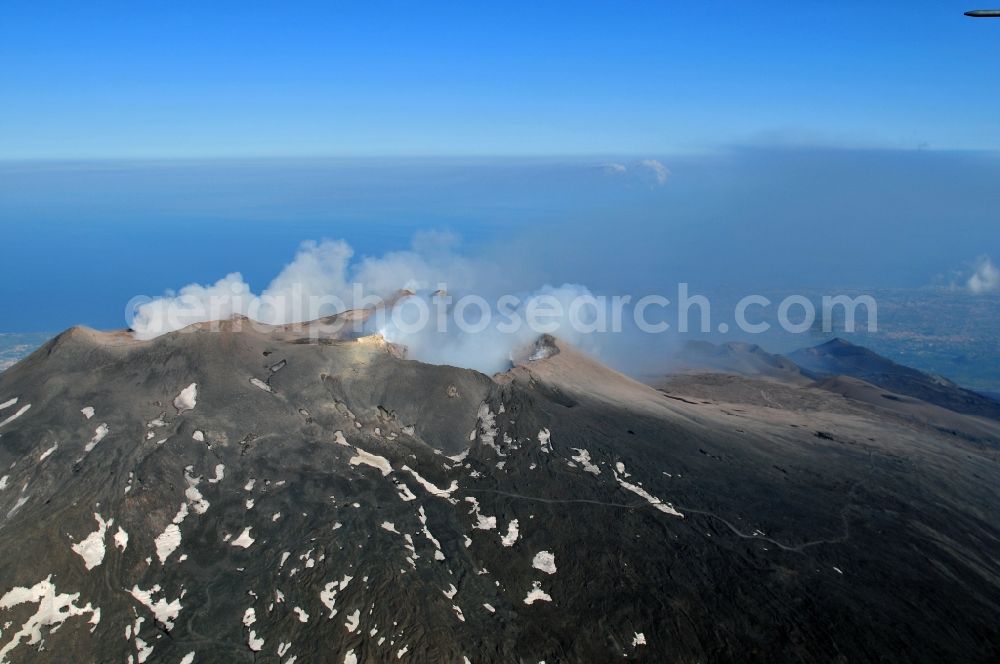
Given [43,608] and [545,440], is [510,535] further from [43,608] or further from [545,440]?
[43,608]

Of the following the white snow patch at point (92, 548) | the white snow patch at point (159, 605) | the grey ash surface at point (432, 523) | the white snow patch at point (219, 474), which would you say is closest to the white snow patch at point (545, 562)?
the grey ash surface at point (432, 523)

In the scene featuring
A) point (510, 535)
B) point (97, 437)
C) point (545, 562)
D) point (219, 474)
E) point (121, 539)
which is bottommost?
point (545, 562)

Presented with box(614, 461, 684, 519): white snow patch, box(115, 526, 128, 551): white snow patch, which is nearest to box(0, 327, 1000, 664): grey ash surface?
box(614, 461, 684, 519): white snow patch

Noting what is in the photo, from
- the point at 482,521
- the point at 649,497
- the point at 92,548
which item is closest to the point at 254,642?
the point at 92,548

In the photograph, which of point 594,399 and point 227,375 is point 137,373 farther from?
point 594,399

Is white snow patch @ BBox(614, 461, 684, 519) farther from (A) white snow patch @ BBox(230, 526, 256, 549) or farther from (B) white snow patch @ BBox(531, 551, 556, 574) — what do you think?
(A) white snow patch @ BBox(230, 526, 256, 549)

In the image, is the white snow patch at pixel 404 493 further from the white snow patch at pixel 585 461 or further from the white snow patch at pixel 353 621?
the white snow patch at pixel 585 461
